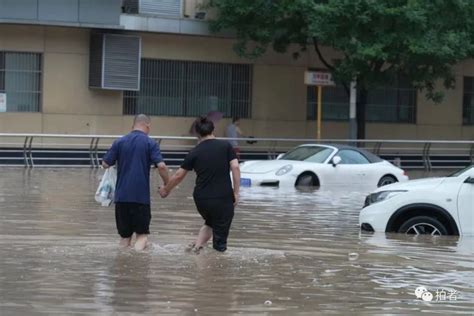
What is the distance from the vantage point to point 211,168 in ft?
38.7

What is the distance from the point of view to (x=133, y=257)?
11.8m

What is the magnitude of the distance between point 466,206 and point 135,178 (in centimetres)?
462

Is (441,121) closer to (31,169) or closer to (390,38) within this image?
(390,38)

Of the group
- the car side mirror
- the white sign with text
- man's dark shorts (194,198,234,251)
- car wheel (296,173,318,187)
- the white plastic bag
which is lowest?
car wheel (296,173,318,187)

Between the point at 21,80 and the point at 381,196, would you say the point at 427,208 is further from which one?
the point at 21,80

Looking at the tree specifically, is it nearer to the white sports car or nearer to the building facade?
the building facade

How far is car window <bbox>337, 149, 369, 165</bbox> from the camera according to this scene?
24844mm

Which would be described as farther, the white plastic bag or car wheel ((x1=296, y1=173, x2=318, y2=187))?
car wheel ((x1=296, y1=173, x2=318, y2=187))

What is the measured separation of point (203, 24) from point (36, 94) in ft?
18.8

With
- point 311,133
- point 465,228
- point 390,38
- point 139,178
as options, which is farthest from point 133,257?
point 311,133

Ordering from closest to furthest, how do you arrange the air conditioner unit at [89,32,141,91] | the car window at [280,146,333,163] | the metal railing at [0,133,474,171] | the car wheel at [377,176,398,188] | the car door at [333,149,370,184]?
1. the car door at [333,149,370,184]
2. the car window at [280,146,333,163]
3. the car wheel at [377,176,398,188]
4. the metal railing at [0,133,474,171]
5. the air conditioner unit at [89,32,141,91]

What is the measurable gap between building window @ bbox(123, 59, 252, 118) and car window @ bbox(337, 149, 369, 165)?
984 centimetres

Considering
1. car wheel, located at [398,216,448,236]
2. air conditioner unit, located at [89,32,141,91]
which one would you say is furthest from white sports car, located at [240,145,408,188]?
car wheel, located at [398,216,448,236]

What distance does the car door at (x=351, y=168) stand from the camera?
2439 centimetres
